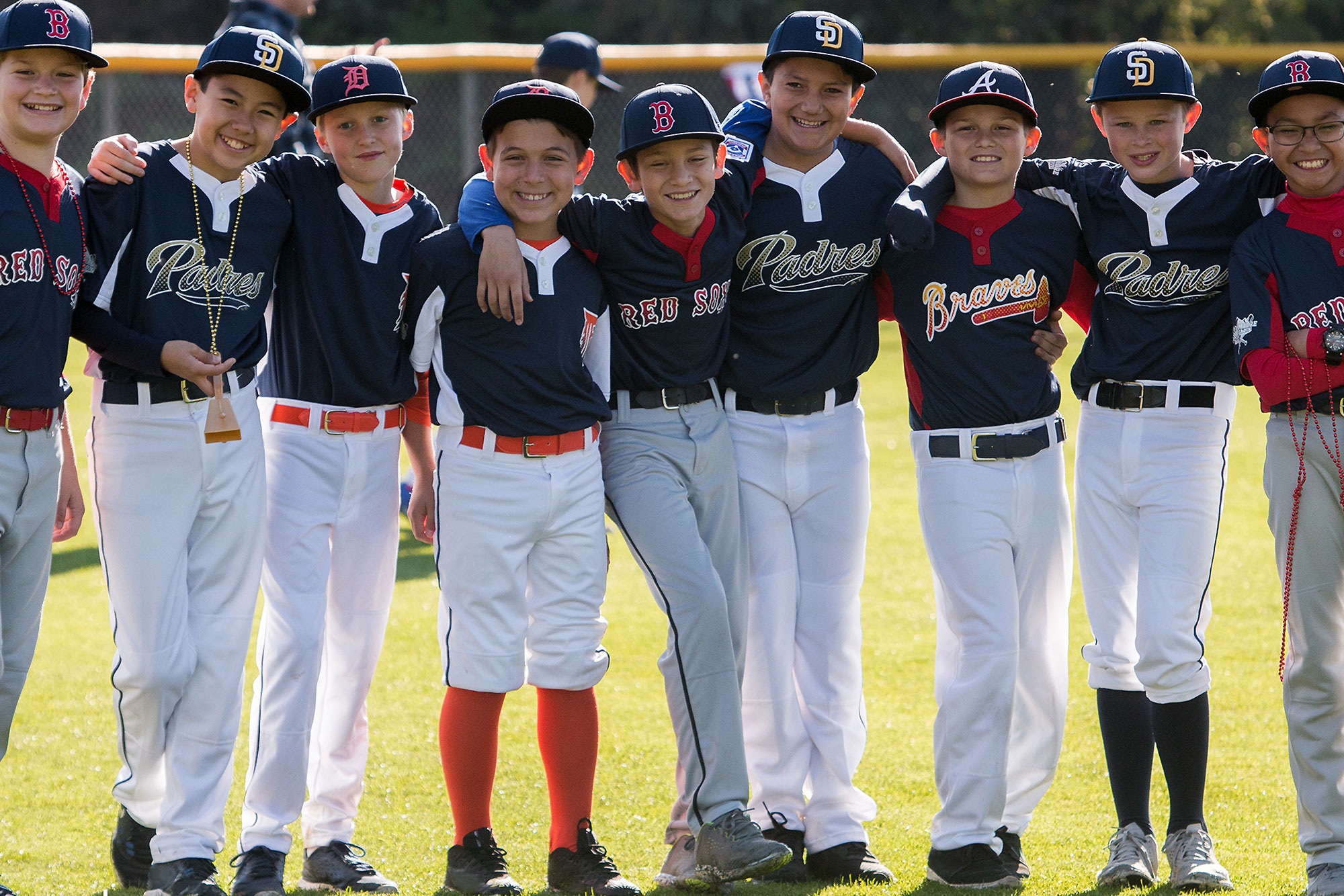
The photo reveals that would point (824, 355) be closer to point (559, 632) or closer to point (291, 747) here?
point (559, 632)

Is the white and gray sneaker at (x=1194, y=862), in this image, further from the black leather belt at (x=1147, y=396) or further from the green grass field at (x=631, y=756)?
the black leather belt at (x=1147, y=396)

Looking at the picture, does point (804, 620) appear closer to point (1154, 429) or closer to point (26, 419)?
point (1154, 429)

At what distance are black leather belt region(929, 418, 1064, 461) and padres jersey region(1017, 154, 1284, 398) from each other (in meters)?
0.28

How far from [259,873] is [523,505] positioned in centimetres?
118

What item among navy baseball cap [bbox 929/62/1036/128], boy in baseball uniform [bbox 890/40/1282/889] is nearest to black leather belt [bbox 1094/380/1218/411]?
boy in baseball uniform [bbox 890/40/1282/889]

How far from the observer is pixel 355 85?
12.5 feet

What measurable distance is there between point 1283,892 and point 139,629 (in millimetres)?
3043

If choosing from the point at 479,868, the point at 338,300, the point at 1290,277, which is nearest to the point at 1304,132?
the point at 1290,277

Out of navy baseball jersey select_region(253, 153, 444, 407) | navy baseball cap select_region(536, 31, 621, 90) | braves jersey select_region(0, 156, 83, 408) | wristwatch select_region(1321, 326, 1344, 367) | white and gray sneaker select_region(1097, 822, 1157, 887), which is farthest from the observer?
navy baseball cap select_region(536, 31, 621, 90)

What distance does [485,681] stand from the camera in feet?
11.8

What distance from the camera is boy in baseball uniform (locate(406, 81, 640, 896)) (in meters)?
3.63

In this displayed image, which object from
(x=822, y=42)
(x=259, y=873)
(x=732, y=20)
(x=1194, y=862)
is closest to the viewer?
(x=259, y=873)

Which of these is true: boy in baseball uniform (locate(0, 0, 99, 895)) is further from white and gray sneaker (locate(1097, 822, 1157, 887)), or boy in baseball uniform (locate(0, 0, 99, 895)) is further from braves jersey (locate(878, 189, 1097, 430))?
white and gray sneaker (locate(1097, 822, 1157, 887))

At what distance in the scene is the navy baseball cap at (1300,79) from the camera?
145 inches
